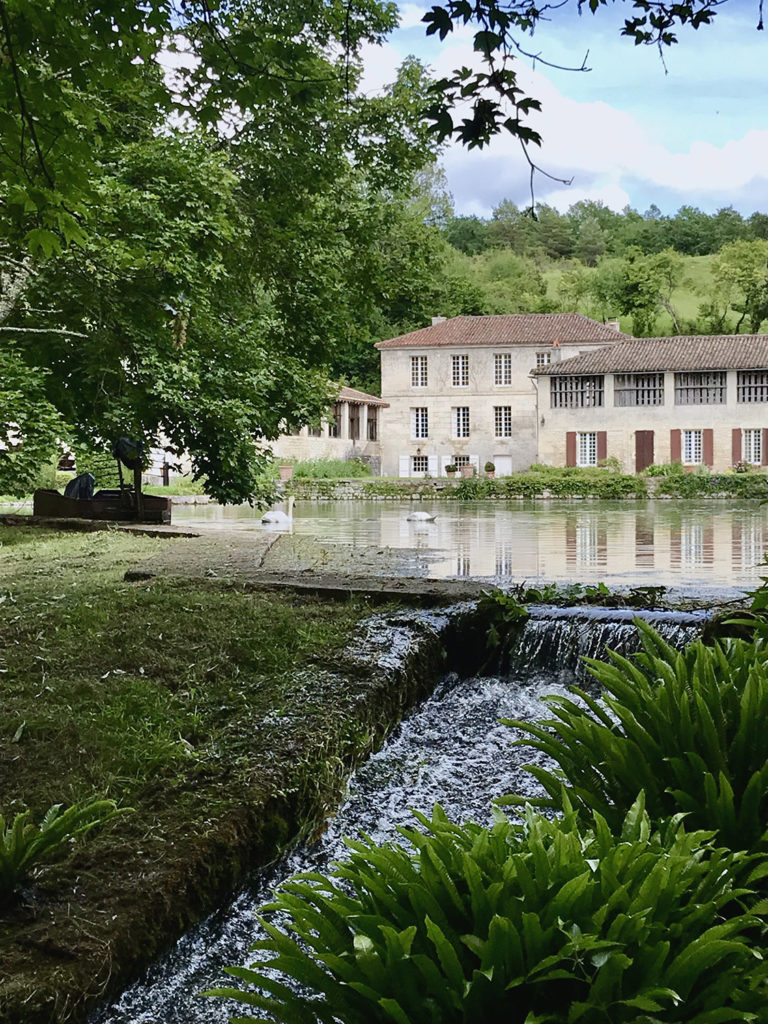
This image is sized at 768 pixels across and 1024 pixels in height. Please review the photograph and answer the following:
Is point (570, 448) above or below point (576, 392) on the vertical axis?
below

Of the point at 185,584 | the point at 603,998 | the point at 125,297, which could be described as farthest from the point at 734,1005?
the point at 125,297

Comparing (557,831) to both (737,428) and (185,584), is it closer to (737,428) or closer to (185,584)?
(185,584)

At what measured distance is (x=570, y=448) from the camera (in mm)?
46781

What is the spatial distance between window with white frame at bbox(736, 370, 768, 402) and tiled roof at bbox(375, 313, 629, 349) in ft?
23.5

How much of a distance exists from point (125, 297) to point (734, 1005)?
8974 millimetres

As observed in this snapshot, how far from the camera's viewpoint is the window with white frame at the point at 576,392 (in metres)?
46.3

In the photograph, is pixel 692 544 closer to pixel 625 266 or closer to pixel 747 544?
pixel 747 544

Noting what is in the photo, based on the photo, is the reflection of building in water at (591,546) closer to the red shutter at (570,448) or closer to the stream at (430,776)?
the stream at (430,776)

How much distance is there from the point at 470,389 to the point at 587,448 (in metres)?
8.23

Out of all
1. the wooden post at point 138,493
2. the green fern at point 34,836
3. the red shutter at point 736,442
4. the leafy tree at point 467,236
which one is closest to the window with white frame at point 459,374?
the red shutter at point 736,442

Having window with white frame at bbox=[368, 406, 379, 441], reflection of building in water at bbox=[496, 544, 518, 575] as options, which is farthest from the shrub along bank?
reflection of building in water at bbox=[496, 544, 518, 575]

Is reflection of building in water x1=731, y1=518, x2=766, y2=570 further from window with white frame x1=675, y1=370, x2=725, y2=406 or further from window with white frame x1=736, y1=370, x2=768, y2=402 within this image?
window with white frame x1=736, y1=370, x2=768, y2=402

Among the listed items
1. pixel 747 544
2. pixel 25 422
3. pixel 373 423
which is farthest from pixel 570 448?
pixel 25 422

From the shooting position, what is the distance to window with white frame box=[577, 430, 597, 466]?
1832 inches
